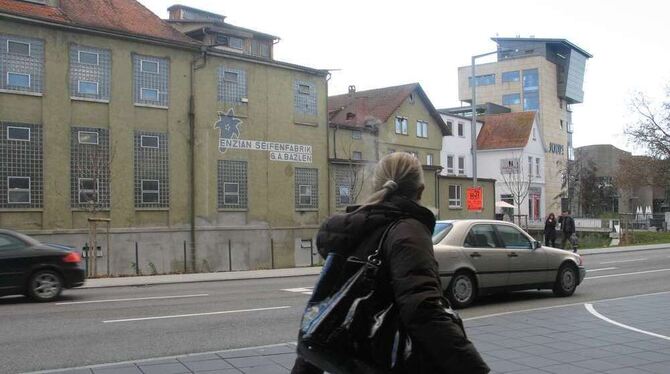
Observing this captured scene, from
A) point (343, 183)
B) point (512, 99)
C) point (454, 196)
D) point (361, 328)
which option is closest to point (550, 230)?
point (343, 183)

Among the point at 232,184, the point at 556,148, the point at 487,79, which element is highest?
the point at 487,79

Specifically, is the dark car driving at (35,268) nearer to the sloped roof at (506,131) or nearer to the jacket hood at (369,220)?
the jacket hood at (369,220)

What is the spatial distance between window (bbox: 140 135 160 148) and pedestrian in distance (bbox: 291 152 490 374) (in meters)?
25.3

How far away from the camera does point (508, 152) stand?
63.2m

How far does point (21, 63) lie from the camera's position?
23.9 meters

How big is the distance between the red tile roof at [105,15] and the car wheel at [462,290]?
19842mm

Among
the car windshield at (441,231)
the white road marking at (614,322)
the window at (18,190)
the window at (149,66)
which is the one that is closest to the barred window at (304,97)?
Result: the window at (149,66)

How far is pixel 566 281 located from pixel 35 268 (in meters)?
10.4

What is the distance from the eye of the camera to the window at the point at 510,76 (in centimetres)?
8575

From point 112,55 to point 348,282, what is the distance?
25786 mm

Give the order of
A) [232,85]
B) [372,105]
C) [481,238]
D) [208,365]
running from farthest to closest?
[372,105] → [232,85] → [481,238] → [208,365]

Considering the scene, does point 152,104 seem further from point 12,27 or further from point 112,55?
point 12,27

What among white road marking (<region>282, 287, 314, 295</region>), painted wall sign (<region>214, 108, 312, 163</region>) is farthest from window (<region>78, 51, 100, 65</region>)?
white road marking (<region>282, 287, 314, 295</region>)

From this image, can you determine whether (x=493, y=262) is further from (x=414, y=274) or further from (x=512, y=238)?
(x=414, y=274)
